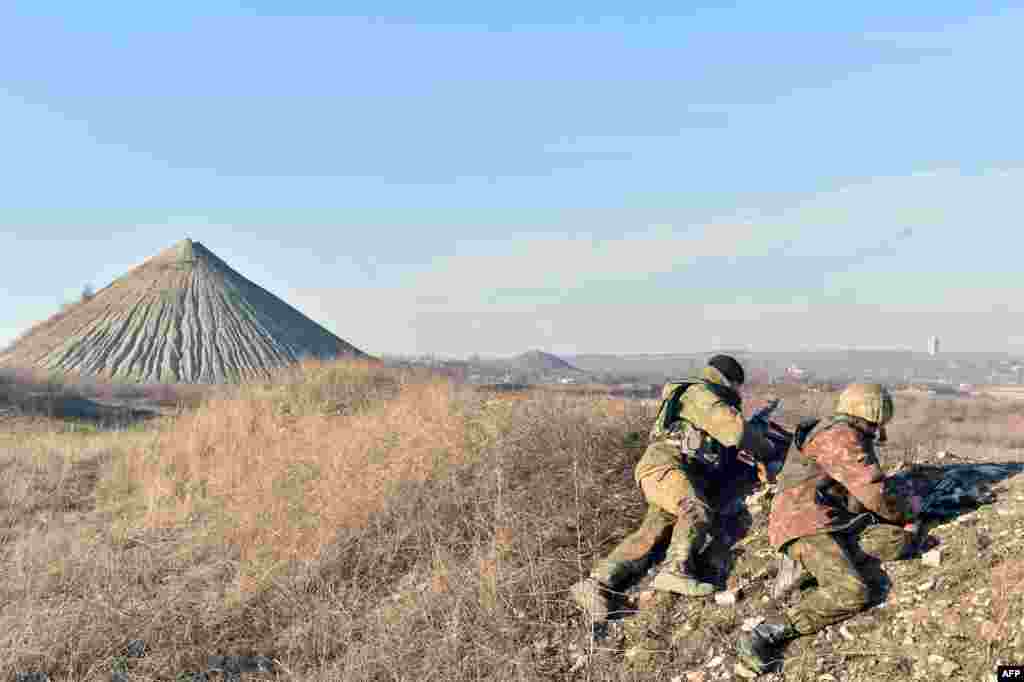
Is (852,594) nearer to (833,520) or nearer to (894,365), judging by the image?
(833,520)

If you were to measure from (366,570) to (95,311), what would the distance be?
19.3 metres

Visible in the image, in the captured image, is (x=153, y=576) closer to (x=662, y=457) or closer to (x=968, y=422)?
(x=662, y=457)

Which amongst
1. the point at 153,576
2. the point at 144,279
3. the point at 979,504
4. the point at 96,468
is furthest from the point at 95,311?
the point at 979,504

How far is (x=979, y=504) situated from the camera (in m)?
4.19

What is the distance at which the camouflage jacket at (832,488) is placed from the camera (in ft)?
12.6

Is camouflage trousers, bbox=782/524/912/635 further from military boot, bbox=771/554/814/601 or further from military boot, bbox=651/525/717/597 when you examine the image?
military boot, bbox=651/525/717/597

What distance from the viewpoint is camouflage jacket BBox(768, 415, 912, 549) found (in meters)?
3.84

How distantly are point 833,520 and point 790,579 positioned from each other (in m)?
0.39

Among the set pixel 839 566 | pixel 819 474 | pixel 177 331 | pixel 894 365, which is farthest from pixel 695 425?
pixel 894 365

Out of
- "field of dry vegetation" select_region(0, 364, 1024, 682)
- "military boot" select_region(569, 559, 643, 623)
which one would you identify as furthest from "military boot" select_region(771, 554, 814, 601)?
"military boot" select_region(569, 559, 643, 623)

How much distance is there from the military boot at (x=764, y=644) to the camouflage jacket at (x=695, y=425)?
4.10 ft

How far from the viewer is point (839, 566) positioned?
3.65m

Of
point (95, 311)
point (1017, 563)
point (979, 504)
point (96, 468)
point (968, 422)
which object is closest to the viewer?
point (1017, 563)

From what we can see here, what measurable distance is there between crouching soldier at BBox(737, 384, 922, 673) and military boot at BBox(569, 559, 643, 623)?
0.79 meters
